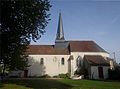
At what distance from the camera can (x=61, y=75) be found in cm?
5219

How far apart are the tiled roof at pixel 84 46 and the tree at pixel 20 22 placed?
29487mm

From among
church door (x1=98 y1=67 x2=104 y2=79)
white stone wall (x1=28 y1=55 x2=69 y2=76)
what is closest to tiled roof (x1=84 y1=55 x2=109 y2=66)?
church door (x1=98 y1=67 x2=104 y2=79)

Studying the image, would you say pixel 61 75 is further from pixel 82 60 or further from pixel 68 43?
pixel 68 43

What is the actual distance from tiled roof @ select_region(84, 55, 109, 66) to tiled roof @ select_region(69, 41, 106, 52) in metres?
2.84

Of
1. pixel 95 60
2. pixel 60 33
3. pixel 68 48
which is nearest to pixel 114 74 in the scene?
pixel 95 60

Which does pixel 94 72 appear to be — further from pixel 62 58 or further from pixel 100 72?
pixel 62 58

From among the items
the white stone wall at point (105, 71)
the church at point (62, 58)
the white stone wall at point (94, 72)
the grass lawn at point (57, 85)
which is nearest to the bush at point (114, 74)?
the white stone wall at point (105, 71)

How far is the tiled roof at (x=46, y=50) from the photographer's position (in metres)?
55.1

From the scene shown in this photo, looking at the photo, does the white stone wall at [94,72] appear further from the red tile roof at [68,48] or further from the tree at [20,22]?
the tree at [20,22]

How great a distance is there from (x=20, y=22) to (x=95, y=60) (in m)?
29.4

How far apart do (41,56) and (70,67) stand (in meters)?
7.82

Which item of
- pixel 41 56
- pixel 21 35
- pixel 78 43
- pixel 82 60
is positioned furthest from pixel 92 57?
pixel 21 35

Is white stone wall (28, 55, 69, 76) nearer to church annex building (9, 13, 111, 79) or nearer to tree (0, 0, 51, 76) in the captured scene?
church annex building (9, 13, 111, 79)

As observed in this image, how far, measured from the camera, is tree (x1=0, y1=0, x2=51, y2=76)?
21781 mm
